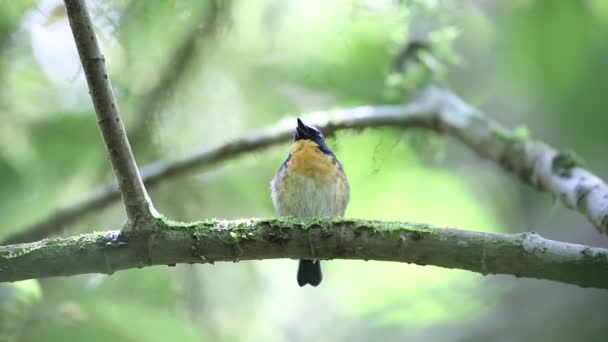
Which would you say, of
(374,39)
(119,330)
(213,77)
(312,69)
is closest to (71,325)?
(119,330)

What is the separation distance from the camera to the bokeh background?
13.3 ft

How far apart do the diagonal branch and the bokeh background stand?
960mm

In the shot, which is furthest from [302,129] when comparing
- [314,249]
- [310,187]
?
[314,249]

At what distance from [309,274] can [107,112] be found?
7.35 ft

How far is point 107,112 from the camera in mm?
2740

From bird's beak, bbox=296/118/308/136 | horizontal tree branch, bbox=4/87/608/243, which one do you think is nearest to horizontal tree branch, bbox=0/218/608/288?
horizontal tree branch, bbox=4/87/608/243

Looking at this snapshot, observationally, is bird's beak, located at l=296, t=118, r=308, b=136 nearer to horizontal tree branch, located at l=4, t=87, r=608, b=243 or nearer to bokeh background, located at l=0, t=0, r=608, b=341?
horizontal tree branch, located at l=4, t=87, r=608, b=243

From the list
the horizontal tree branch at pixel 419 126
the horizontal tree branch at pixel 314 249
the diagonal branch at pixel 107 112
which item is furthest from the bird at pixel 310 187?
the diagonal branch at pixel 107 112

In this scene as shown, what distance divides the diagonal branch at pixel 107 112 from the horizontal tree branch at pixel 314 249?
0.41 feet

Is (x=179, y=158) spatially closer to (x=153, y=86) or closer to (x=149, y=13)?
(x=153, y=86)

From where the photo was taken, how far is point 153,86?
486 centimetres

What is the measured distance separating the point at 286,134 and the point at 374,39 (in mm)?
1664

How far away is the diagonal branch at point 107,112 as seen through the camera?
8.73 feet

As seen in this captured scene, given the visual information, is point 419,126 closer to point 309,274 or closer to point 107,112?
point 309,274
